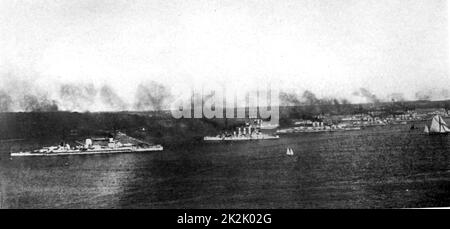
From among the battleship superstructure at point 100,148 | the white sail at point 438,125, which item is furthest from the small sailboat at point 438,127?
the battleship superstructure at point 100,148

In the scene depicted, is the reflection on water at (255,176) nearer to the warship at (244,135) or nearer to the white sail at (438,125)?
the warship at (244,135)

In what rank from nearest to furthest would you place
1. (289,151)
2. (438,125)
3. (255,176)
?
(255,176), (438,125), (289,151)

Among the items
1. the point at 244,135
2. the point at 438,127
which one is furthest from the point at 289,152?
the point at 438,127

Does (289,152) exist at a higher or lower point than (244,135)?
lower

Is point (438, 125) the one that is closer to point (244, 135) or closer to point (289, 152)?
point (289, 152)

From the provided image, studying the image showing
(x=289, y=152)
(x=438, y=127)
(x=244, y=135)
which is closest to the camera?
(x=438, y=127)

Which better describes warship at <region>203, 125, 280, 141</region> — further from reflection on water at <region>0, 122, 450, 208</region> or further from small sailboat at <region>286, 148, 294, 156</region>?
small sailboat at <region>286, 148, 294, 156</region>
